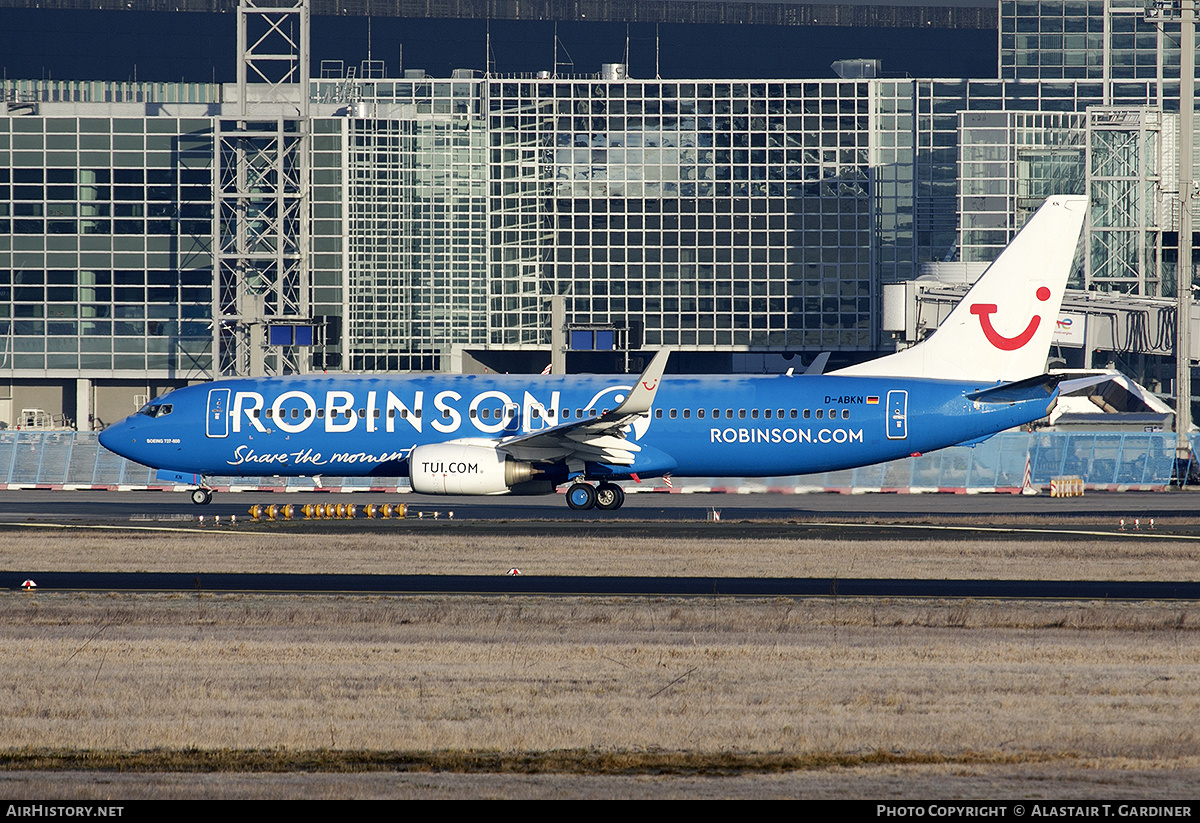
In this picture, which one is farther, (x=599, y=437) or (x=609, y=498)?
(x=609, y=498)

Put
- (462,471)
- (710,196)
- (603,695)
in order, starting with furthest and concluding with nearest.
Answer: (710,196) < (462,471) < (603,695)

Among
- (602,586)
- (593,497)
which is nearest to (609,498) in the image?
(593,497)

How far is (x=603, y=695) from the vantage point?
15.4m

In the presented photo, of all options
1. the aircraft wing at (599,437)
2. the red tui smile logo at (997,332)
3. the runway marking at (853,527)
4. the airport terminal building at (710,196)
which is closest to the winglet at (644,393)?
the aircraft wing at (599,437)

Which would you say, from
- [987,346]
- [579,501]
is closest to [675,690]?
[579,501]

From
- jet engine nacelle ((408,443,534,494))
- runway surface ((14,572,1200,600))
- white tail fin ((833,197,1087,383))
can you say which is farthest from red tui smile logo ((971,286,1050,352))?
runway surface ((14,572,1200,600))

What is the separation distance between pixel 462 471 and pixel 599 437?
4.10 m

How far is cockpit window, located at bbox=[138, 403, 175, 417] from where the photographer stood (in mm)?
42094

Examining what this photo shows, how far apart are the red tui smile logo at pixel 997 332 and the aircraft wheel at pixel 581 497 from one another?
1209 cm

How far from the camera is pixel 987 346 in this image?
39812mm

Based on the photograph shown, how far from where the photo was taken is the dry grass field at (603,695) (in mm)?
12320

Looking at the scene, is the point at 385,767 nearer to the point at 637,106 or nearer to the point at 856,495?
the point at 856,495

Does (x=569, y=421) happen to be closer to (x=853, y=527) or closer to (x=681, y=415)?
(x=681, y=415)

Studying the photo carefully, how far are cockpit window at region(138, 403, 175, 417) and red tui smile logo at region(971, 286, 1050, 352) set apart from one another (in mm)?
23954
